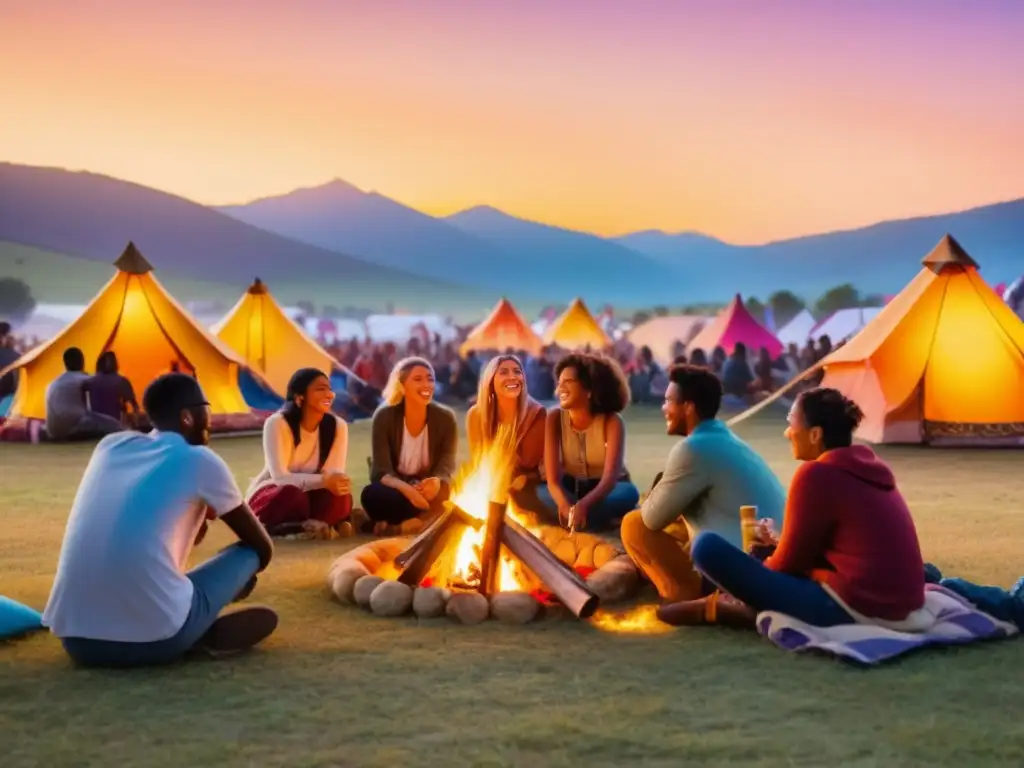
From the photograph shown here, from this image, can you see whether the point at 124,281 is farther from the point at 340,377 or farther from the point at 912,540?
the point at 912,540

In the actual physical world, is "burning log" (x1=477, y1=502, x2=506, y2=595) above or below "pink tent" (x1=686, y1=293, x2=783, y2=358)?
below

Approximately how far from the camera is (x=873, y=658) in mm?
4059

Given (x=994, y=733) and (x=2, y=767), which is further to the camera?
(x=994, y=733)

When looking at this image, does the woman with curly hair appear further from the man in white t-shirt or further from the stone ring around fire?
the man in white t-shirt

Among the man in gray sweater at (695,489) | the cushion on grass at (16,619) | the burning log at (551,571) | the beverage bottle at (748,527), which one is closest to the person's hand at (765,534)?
the beverage bottle at (748,527)

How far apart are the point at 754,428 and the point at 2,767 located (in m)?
13.4

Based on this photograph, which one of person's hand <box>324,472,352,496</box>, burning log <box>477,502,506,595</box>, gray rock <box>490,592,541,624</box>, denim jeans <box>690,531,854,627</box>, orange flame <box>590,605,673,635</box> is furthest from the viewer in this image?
person's hand <box>324,472,352,496</box>

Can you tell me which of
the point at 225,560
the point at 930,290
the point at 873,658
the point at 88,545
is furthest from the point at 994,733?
the point at 930,290

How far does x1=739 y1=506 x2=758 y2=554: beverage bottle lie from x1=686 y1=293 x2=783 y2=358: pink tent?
71.0 feet

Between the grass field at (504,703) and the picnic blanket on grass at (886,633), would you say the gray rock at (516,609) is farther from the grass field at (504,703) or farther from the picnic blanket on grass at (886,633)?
the picnic blanket on grass at (886,633)

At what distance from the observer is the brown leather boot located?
15.1ft

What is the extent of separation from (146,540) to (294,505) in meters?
3.06

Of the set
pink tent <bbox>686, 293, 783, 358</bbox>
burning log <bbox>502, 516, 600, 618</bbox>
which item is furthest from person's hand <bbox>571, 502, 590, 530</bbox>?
pink tent <bbox>686, 293, 783, 358</bbox>

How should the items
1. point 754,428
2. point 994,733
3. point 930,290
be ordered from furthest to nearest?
point 754,428 < point 930,290 < point 994,733
